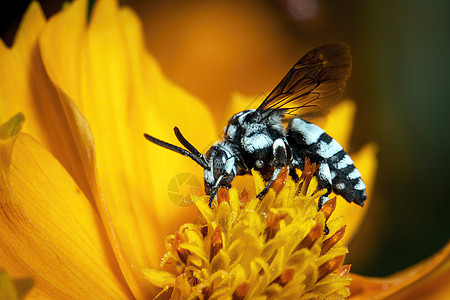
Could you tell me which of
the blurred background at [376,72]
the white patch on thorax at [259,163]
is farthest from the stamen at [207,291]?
the blurred background at [376,72]

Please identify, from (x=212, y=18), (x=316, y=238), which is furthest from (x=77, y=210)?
(x=212, y=18)

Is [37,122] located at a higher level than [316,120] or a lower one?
higher

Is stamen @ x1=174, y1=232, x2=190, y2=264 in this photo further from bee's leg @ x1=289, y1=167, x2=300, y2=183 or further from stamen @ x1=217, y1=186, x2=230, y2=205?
bee's leg @ x1=289, y1=167, x2=300, y2=183

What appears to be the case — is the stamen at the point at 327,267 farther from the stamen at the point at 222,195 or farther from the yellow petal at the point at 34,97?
the yellow petal at the point at 34,97

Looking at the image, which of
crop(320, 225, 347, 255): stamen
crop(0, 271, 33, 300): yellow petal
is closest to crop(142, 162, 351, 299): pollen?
crop(320, 225, 347, 255): stamen

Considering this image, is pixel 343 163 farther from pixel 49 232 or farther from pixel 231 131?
pixel 49 232

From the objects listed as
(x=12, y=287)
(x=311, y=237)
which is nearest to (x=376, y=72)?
(x=311, y=237)

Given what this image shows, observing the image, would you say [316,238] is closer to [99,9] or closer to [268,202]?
[268,202]
